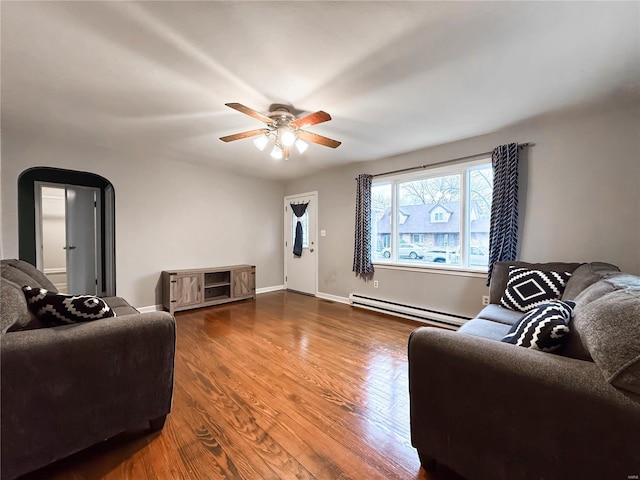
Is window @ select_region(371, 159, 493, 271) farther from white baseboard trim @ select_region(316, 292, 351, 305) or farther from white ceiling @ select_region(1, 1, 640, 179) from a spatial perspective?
white baseboard trim @ select_region(316, 292, 351, 305)

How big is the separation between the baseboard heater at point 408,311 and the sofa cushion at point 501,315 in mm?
986

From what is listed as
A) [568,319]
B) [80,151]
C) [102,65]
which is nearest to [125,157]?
[80,151]

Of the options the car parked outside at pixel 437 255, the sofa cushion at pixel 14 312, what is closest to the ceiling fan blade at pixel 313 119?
the sofa cushion at pixel 14 312

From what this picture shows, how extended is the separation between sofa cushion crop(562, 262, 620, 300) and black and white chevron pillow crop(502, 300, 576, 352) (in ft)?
2.82

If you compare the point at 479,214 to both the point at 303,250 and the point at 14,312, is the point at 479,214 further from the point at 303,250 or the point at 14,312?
the point at 14,312

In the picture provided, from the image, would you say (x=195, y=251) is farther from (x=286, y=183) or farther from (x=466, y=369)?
(x=466, y=369)

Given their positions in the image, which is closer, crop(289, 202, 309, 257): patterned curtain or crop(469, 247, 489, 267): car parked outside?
crop(469, 247, 489, 267): car parked outside

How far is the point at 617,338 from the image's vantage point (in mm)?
886

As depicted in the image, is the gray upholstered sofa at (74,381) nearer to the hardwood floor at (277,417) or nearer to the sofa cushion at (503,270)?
the hardwood floor at (277,417)

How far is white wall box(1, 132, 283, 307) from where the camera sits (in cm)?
319

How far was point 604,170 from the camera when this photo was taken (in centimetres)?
253

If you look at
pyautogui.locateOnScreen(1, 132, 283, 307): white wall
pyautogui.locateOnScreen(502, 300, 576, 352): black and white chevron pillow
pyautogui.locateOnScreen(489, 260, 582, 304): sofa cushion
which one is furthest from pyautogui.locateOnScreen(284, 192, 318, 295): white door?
pyautogui.locateOnScreen(502, 300, 576, 352): black and white chevron pillow

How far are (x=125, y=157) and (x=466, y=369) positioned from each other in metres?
4.70

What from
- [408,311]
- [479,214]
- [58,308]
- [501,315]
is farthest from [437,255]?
[58,308]
